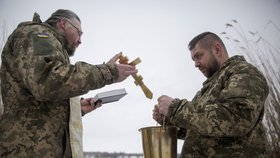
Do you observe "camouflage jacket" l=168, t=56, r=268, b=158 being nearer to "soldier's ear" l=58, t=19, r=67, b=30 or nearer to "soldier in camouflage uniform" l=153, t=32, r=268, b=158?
"soldier in camouflage uniform" l=153, t=32, r=268, b=158

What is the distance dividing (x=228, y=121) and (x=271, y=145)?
1383mm

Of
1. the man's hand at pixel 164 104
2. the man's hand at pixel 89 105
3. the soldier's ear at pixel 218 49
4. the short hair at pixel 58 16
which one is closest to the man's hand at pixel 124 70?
the man's hand at pixel 164 104

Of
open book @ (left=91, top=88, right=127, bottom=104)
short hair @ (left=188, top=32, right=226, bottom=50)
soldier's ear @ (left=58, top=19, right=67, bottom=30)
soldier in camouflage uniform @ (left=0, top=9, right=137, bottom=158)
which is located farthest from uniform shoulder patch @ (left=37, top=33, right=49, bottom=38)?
short hair @ (left=188, top=32, right=226, bottom=50)

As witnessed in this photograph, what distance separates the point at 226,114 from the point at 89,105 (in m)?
1.09

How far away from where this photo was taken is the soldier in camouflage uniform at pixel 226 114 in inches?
66.7

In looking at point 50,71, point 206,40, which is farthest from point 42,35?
point 206,40

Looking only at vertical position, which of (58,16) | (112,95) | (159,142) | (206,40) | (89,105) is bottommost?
(159,142)

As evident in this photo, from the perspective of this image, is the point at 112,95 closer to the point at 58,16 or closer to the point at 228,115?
the point at 58,16

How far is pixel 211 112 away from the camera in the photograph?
5.67 ft

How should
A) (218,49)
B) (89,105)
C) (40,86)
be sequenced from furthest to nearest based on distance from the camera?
1. (89,105)
2. (218,49)
3. (40,86)

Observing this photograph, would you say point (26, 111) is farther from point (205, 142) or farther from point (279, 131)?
point (279, 131)

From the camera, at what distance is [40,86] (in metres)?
1.46

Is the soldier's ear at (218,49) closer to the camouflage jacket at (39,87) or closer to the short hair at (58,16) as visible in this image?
the camouflage jacket at (39,87)

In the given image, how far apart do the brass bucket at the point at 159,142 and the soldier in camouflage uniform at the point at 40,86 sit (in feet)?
1.34
